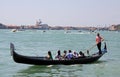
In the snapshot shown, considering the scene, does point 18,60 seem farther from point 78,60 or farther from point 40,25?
point 40,25

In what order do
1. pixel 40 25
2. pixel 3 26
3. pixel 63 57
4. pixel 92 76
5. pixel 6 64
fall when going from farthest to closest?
pixel 3 26
pixel 40 25
pixel 6 64
pixel 63 57
pixel 92 76

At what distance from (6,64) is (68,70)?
4.37 meters

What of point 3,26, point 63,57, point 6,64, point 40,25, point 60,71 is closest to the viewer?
point 60,71

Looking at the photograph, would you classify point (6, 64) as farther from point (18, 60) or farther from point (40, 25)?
point (40, 25)

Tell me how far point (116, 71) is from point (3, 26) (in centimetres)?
16529

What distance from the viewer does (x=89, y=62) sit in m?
19.7

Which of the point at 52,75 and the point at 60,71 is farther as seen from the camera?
the point at 60,71

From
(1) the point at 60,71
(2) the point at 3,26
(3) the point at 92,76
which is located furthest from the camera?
(2) the point at 3,26

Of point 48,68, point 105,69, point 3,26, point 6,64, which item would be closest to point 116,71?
point 105,69

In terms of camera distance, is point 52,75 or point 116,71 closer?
point 52,75

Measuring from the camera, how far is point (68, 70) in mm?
17188

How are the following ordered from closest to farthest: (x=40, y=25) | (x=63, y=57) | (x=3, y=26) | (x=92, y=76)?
(x=92, y=76), (x=63, y=57), (x=40, y=25), (x=3, y=26)

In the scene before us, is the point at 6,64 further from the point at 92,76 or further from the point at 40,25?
the point at 40,25

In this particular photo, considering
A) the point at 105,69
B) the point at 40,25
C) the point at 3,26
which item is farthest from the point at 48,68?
the point at 3,26
